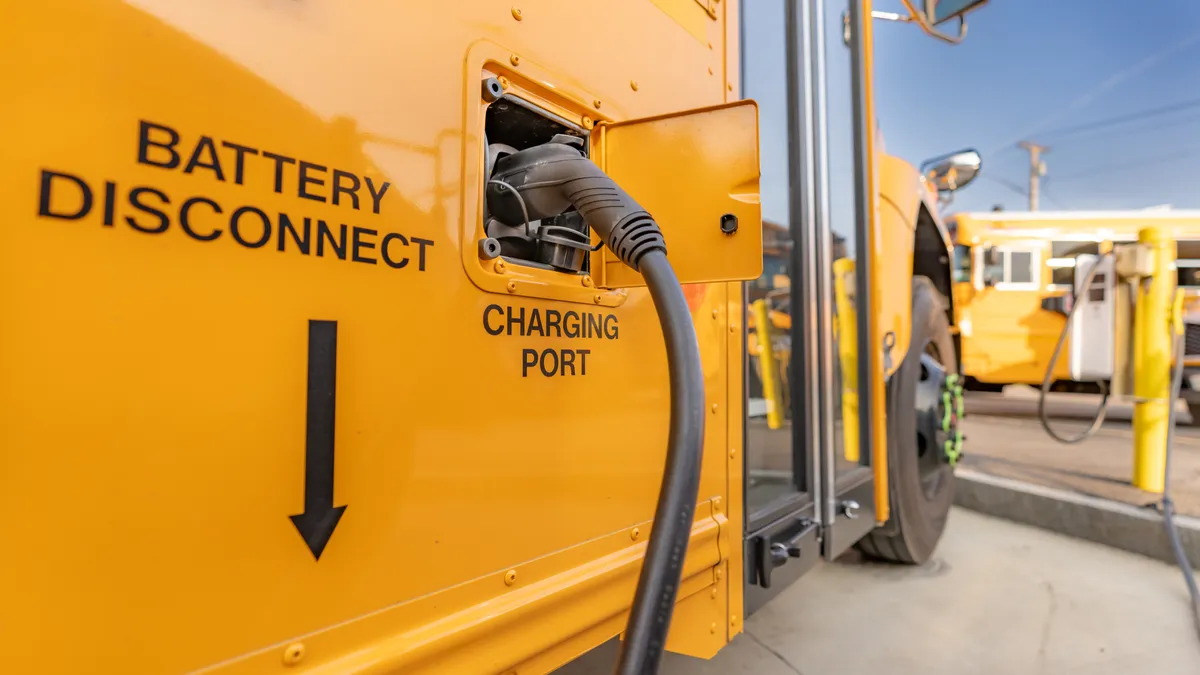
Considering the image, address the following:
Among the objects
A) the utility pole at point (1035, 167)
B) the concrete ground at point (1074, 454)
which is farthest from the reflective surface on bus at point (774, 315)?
the utility pole at point (1035, 167)

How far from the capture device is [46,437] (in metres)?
0.49

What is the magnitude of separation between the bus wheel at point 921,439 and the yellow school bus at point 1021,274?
14.2 feet

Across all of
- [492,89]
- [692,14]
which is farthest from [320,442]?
[692,14]

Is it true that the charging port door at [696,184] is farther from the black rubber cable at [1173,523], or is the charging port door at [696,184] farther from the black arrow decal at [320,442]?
the black rubber cable at [1173,523]

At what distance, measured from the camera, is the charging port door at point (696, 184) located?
0.92 m

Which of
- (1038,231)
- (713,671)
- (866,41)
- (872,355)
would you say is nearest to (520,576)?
(713,671)

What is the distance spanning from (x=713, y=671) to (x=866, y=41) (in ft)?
6.31

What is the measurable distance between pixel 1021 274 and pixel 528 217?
23.2 ft

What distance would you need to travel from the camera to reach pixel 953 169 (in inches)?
124

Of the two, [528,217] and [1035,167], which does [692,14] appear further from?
[1035,167]

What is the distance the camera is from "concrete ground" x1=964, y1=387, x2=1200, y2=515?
3684 millimetres

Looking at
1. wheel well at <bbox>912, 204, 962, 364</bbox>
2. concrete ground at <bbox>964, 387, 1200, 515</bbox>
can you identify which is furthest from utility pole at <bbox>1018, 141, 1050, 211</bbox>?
wheel well at <bbox>912, 204, 962, 364</bbox>

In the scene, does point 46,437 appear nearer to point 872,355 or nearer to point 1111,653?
point 872,355

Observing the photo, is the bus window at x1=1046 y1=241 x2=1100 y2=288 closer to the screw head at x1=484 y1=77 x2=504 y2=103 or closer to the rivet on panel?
the screw head at x1=484 y1=77 x2=504 y2=103
